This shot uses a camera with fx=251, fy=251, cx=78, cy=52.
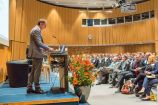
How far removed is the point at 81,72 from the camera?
4.61 metres

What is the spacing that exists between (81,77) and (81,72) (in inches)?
3.6

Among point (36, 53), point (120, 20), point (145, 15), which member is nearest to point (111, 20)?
point (120, 20)

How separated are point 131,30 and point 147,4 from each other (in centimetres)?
207

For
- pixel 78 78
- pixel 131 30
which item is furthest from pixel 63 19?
pixel 78 78

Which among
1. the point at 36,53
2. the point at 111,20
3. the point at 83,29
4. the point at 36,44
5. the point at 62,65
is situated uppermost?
the point at 111,20

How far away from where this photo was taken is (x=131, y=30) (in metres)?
17.4

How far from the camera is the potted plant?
4.55 metres

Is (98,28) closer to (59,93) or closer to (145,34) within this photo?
(145,34)

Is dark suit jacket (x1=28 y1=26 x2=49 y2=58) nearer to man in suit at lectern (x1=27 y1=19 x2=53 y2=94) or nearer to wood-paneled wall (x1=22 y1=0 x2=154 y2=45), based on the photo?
man in suit at lectern (x1=27 y1=19 x2=53 y2=94)

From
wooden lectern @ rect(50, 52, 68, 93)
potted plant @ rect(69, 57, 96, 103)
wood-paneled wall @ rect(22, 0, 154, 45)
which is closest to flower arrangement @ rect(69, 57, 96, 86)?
potted plant @ rect(69, 57, 96, 103)

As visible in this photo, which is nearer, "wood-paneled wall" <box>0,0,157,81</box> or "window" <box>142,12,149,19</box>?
"wood-paneled wall" <box>0,0,157,81</box>

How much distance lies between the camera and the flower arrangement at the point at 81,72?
460 centimetres

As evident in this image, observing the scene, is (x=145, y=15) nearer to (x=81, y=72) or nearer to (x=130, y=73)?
(x=130, y=73)

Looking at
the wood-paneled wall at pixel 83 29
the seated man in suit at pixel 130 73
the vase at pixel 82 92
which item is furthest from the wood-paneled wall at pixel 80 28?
the vase at pixel 82 92
